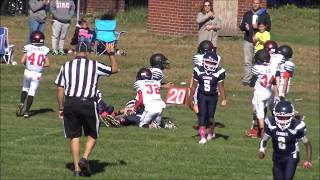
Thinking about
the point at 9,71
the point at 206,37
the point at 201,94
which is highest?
the point at 206,37

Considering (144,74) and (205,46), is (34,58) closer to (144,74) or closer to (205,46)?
(144,74)

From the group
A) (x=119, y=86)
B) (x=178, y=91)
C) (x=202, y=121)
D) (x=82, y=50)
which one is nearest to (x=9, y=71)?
(x=202, y=121)

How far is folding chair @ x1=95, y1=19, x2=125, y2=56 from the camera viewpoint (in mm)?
10761

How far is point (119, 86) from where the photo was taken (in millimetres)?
16047

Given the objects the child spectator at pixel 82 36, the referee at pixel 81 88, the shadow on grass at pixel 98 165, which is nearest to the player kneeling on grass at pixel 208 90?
the shadow on grass at pixel 98 165

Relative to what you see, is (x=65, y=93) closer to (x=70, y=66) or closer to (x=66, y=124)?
(x=70, y=66)

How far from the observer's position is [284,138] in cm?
1480

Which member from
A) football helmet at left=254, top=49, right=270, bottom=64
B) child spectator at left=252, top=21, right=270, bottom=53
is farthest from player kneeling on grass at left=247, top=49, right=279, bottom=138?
football helmet at left=254, top=49, right=270, bottom=64

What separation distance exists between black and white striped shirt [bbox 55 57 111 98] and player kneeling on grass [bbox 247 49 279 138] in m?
3.52

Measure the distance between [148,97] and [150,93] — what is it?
559 millimetres

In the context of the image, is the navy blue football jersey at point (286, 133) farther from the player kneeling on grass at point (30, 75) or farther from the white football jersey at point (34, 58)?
the white football jersey at point (34, 58)

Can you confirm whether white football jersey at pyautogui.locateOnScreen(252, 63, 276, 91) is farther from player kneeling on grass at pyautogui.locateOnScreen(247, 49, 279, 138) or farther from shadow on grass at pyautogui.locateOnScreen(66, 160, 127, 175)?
shadow on grass at pyautogui.locateOnScreen(66, 160, 127, 175)

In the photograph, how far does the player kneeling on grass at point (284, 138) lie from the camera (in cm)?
1322

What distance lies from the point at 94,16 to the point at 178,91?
3.69 m
